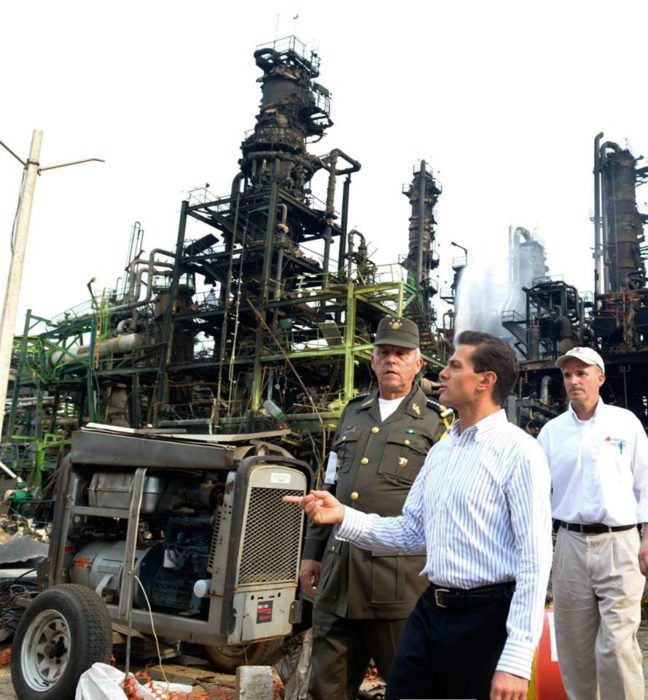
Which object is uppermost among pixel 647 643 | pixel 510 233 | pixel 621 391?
pixel 510 233

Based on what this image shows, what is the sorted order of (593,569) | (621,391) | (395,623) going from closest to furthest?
(395,623)
(593,569)
(621,391)

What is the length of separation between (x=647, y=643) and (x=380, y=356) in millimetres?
5163

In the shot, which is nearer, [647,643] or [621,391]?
[647,643]

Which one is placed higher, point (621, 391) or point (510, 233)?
point (510, 233)

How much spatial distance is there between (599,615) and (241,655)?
324cm

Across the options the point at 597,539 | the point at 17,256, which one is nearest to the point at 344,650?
the point at 597,539

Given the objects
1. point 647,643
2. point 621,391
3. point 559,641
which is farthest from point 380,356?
point 621,391

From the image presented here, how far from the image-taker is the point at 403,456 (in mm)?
3707

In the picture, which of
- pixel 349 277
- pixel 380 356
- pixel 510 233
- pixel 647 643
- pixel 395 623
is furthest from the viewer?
pixel 510 233

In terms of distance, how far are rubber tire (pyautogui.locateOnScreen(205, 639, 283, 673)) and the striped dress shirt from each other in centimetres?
356

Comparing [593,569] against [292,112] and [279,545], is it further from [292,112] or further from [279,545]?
[292,112]

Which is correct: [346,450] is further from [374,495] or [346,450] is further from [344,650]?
[344,650]

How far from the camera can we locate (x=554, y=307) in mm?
37281

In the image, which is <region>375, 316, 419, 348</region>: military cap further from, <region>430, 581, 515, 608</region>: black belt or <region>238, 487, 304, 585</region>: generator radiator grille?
<region>238, 487, 304, 585</region>: generator radiator grille
